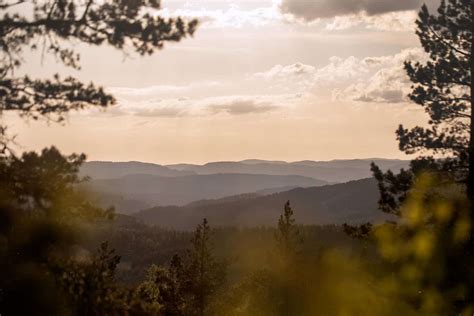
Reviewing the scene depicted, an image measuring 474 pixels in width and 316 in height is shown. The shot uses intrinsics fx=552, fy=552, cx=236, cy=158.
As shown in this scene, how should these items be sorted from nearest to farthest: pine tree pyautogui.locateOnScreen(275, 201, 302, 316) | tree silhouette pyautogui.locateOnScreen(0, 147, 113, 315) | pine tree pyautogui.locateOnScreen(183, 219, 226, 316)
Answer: tree silhouette pyautogui.locateOnScreen(0, 147, 113, 315), pine tree pyautogui.locateOnScreen(183, 219, 226, 316), pine tree pyautogui.locateOnScreen(275, 201, 302, 316)

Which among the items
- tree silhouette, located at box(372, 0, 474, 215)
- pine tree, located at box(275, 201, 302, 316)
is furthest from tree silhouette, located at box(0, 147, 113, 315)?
pine tree, located at box(275, 201, 302, 316)

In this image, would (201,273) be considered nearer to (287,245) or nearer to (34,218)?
(287,245)

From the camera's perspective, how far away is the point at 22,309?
503 inches

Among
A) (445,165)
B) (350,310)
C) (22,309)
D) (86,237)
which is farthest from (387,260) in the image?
(350,310)

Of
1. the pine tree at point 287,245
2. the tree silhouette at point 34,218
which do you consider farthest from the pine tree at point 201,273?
the tree silhouette at point 34,218

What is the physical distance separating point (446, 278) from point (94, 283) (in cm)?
1217

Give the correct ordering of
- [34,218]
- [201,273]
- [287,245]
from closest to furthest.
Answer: [34,218] < [201,273] < [287,245]

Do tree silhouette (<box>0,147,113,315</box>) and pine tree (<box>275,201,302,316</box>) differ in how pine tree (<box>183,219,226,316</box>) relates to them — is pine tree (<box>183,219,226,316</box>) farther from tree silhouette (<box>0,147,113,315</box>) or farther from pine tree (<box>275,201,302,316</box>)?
tree silhouette (<box>0,147,113,315</box>)

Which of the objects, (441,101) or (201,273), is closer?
(441,101)

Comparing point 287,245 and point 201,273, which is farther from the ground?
point 287,245

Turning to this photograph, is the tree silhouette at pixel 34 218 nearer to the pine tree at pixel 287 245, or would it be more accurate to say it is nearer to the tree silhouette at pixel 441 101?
the tree silhouette at pixel 441 101

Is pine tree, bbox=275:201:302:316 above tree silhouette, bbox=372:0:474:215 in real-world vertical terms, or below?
below

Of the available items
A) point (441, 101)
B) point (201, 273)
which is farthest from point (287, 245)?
point (441, 101)

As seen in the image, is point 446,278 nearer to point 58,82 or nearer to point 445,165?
point 445,165
